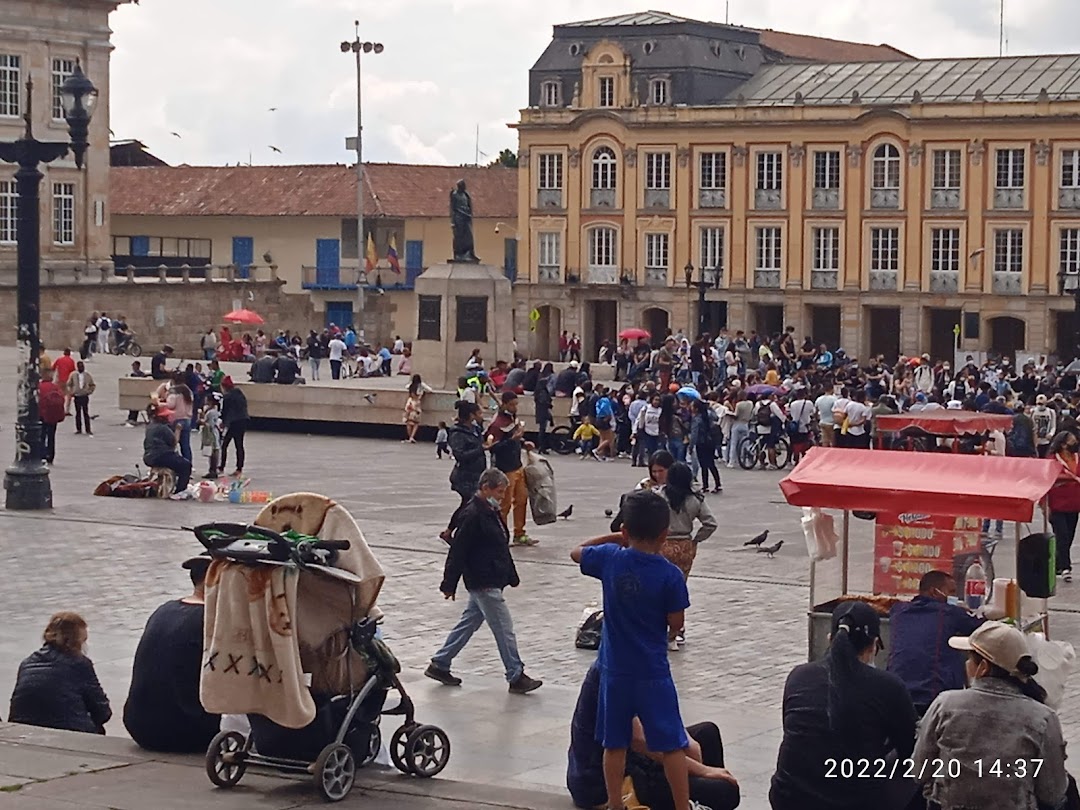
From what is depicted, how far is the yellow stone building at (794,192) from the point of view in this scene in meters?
65.6

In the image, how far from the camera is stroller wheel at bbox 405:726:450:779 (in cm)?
1055

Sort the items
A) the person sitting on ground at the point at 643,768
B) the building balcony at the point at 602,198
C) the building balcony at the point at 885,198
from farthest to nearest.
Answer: the building balcony at the point at 602,198, the building balcony at the point at 885,198, the person sitting on ground at the point at 643,768

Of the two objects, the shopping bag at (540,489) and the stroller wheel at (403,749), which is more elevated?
the shopping bag at (540,489)

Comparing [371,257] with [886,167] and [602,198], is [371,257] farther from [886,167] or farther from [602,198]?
[886,167]

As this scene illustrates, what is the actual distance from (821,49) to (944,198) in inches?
685

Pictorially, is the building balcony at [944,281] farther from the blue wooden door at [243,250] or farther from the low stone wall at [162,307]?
the blue wooden door at [243,250]

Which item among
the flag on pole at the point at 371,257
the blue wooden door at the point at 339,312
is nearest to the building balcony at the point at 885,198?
the flag on pole at the point at 371,257

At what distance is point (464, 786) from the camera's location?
10422mm

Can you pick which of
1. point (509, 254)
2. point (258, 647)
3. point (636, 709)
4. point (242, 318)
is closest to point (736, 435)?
point (258, 647)

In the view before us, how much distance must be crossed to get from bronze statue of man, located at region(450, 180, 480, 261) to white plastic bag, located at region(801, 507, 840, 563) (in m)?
24.6

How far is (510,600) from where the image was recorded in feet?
57.7

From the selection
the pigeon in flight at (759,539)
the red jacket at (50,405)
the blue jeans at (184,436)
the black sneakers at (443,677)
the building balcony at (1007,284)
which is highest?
the building balcony at (1007,284)

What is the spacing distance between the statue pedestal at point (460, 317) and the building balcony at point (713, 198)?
33.4 metres

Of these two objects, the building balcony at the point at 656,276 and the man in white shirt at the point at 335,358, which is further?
the building balcony at the point at 656,276
